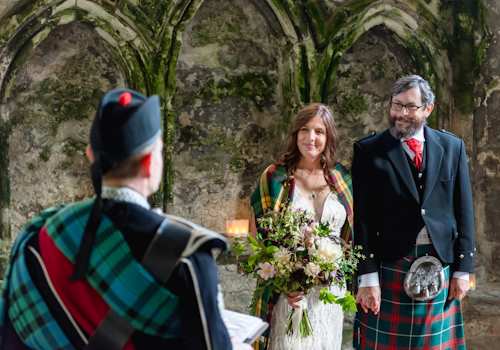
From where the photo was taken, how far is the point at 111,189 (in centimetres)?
172

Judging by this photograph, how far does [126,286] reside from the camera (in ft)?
5.45

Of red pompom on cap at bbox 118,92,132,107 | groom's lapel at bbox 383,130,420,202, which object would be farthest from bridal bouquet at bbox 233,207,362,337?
red pompom on cap at bbox 118,92,132,107

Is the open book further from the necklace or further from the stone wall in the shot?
the stone wall

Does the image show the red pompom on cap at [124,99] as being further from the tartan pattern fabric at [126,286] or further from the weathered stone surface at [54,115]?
the weathered stone surface at [54,115]

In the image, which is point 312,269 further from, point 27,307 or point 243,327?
point 27,307

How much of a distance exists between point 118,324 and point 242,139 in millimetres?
3932

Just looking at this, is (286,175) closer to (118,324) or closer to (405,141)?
(405,141)

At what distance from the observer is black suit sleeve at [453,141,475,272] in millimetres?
3391

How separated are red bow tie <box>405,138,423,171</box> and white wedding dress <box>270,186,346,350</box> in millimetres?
473

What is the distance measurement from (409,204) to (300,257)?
0.60m

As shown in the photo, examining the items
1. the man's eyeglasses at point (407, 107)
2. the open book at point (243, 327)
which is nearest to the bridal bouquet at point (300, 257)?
the man's eyeglasses at point (407, 107)

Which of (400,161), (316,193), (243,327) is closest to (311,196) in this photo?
(316,193)

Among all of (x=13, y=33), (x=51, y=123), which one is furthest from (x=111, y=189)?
(x=51, y=123)

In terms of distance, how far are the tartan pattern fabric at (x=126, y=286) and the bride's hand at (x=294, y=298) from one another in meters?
1.62
